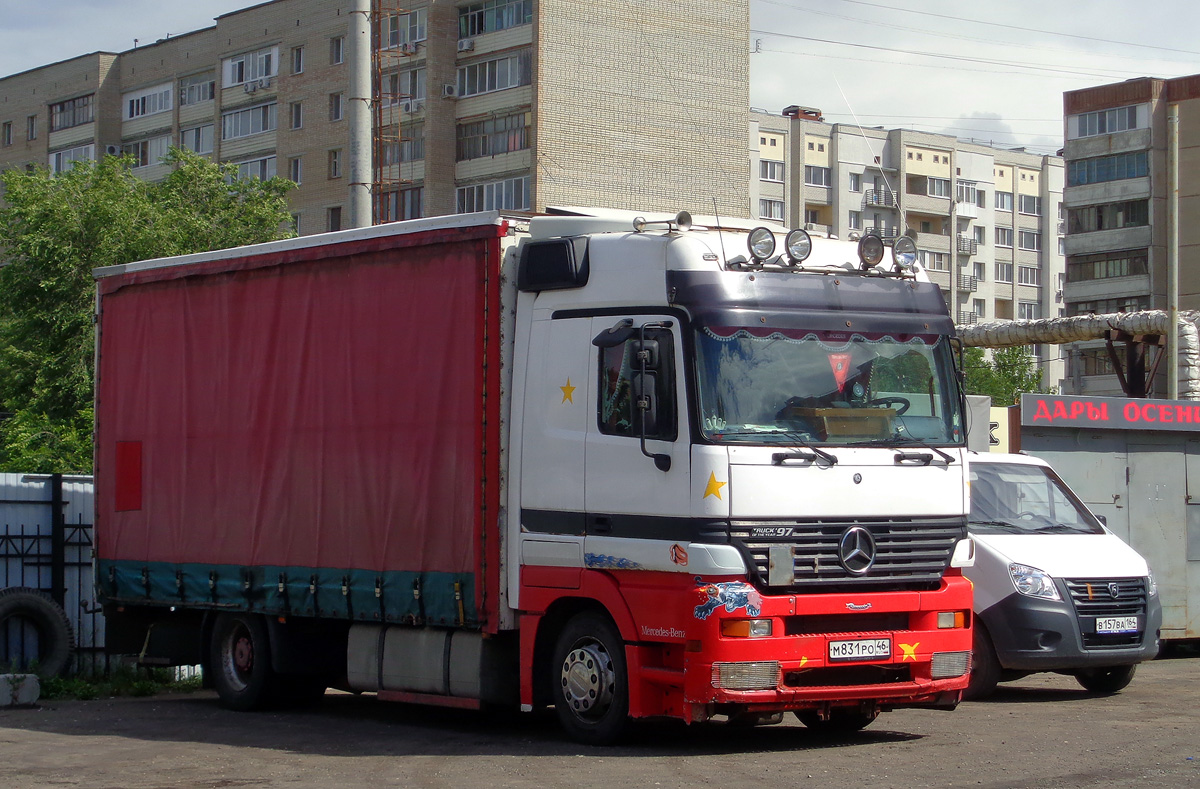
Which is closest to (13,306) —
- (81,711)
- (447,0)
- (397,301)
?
(447,0)

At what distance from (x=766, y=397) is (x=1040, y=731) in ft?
10.3

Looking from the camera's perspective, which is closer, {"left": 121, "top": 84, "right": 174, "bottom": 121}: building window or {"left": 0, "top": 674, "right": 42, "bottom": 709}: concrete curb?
{"left": 0, "top": 674, "right": 42, "bottom": 709}: concrete curb

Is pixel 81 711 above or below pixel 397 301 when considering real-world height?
below

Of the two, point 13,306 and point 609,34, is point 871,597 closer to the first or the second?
point 13,306

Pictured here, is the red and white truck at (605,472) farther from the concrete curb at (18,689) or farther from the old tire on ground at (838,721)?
the concrete curb at (18,689)

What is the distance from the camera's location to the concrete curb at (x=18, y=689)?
522 inches

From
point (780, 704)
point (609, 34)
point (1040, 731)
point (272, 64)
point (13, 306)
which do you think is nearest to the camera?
point (780, 704)

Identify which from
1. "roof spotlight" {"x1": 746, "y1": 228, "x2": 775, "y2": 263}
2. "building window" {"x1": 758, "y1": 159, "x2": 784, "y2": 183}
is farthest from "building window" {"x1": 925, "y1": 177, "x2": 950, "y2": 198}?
"roof spotlight" {"x1": 746, "y1": 228, "x2": 775, "y2": 263}

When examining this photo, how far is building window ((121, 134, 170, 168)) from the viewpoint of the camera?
64125mm

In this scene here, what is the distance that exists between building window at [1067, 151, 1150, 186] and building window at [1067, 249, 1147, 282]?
3604mm

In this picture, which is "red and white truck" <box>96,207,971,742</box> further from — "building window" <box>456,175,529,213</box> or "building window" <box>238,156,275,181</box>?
"building window" <box>238,156,275,181</box>

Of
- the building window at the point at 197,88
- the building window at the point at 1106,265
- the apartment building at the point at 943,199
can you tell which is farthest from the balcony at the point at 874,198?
the building window at the point at 197,88

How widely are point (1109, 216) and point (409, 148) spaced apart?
38.6 metres

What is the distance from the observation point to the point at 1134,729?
10.6 metres
